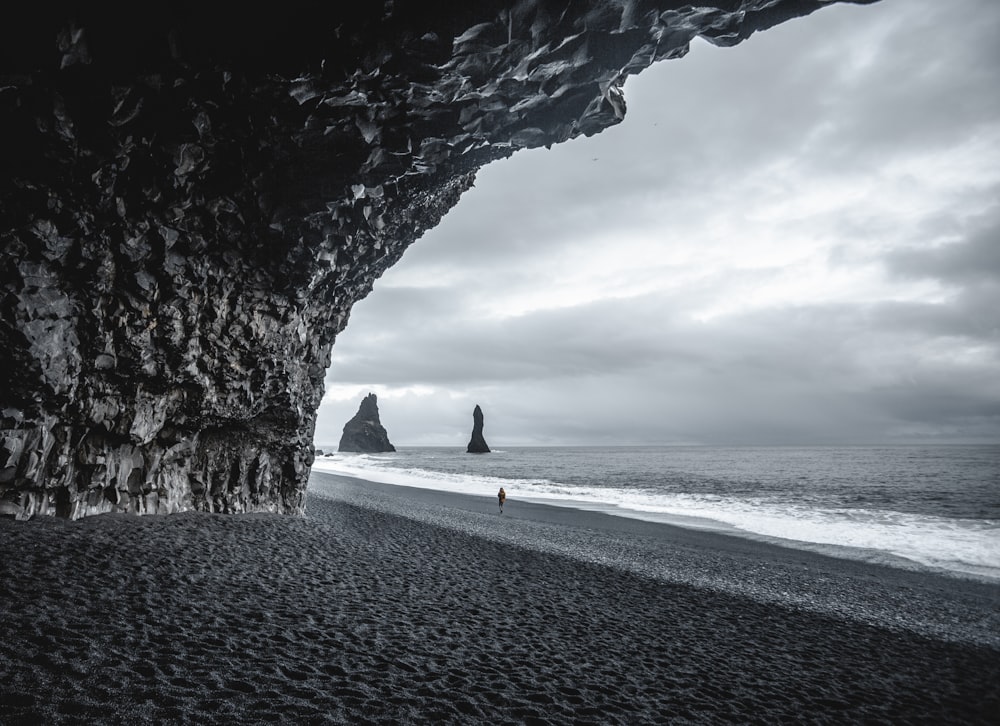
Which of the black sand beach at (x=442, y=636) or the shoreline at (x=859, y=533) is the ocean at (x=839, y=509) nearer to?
the shoreline at (x=859, y=533)

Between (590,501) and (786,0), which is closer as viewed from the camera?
(786,0)

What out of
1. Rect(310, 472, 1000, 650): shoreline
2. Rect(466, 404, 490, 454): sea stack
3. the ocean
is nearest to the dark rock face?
Rect(310, 472, 1000, 650): shoreline

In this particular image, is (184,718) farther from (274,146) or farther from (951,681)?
(274,146)

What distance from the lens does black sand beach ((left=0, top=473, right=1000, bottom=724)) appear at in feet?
19.9

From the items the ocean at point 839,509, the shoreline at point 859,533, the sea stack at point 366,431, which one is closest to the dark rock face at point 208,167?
the shoreline at point 859,533

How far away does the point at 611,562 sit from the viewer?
→ 16016mm

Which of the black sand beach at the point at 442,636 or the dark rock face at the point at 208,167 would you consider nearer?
the black sand beach at the point at 442,636

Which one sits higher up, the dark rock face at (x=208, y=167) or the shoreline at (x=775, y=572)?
the dark rock face at (x=208, y=167)

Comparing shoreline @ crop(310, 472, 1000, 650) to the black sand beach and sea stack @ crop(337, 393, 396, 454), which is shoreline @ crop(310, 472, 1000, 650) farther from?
sea stack @ crop(337, 393, 396, 454)

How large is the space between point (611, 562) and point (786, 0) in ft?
51.9

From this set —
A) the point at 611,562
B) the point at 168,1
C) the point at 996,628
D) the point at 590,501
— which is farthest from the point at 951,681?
the point at 590,501

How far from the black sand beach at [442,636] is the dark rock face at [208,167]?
3018 mm

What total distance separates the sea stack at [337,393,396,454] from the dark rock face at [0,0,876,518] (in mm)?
144268

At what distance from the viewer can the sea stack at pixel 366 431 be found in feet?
516
